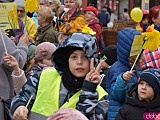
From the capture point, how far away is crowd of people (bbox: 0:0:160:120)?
3.84 metres

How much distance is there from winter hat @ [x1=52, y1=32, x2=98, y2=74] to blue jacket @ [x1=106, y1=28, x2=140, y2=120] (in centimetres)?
111

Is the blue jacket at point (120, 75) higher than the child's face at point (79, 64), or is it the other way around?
the child's face at point (79, 64)

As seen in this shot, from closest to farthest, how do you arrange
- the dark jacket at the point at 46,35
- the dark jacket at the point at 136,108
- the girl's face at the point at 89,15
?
the dark jacket at the point at 136,108, the dark jacket at the point at 46,35, the girl's face at the point at 89,15

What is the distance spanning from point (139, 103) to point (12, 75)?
3.79ft

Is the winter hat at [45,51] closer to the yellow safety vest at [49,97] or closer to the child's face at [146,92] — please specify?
the child's face at [146,92]

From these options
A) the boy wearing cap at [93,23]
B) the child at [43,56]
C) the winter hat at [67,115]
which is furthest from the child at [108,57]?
the winter hat at [67,115]

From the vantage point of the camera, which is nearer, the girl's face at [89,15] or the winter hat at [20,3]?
the winter hat at [20,3]

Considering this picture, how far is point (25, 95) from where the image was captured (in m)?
4.00

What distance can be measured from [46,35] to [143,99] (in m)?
3.35

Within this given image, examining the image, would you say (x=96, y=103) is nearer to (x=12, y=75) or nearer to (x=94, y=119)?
(x=94, y=119)

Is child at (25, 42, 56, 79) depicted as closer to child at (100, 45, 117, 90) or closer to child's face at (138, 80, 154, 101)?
child at (100, 45, 117, 90)

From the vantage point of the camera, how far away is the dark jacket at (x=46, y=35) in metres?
7.89

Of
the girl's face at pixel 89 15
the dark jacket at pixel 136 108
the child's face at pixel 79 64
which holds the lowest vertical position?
the dark jacket at pixel 136 108

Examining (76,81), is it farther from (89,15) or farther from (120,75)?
(89,15)
